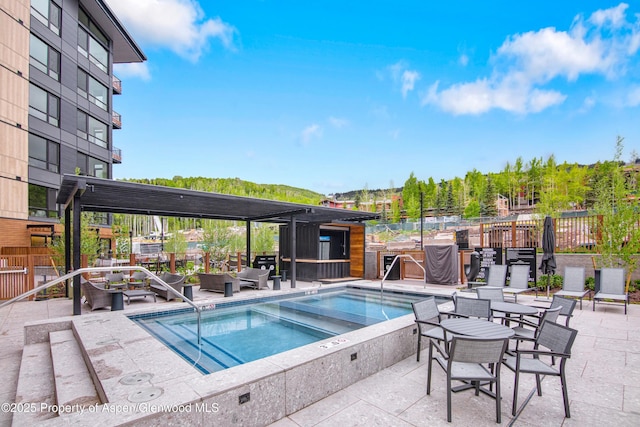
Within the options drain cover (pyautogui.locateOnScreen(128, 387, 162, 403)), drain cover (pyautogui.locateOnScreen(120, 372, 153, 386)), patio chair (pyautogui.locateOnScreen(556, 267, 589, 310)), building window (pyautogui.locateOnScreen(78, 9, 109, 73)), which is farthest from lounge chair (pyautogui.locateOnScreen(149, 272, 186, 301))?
building window (pyautogui.locateOnScreen(78, 9, 109, 73))

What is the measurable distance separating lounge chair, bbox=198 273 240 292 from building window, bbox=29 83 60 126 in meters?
15.7

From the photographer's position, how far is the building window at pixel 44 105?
17.2m

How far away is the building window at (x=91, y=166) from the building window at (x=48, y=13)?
6980 mm

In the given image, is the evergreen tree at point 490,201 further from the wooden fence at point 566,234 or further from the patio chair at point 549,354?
the patio chair at point 549,354

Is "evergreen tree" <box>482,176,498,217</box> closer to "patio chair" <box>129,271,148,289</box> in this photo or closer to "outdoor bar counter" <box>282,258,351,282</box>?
"outdoor bar counter" <box>282,258,351,282</box>

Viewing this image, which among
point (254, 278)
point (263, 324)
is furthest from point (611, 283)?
point (254, 278)

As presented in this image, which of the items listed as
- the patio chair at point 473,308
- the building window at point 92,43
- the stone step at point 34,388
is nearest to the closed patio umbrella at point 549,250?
the patio chair at point 473,308

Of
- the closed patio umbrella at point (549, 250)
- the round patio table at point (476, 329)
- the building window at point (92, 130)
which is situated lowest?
the round patio table at point (476, 329)

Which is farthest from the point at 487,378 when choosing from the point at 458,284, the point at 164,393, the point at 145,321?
the point at 458,284

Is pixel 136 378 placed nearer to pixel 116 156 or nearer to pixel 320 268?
pixel 320 268

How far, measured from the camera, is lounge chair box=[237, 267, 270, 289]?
31.9 feet

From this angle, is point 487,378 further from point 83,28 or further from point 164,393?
point 83,28

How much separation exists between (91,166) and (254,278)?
17436mm

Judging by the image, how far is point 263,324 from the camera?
21.0 ft
